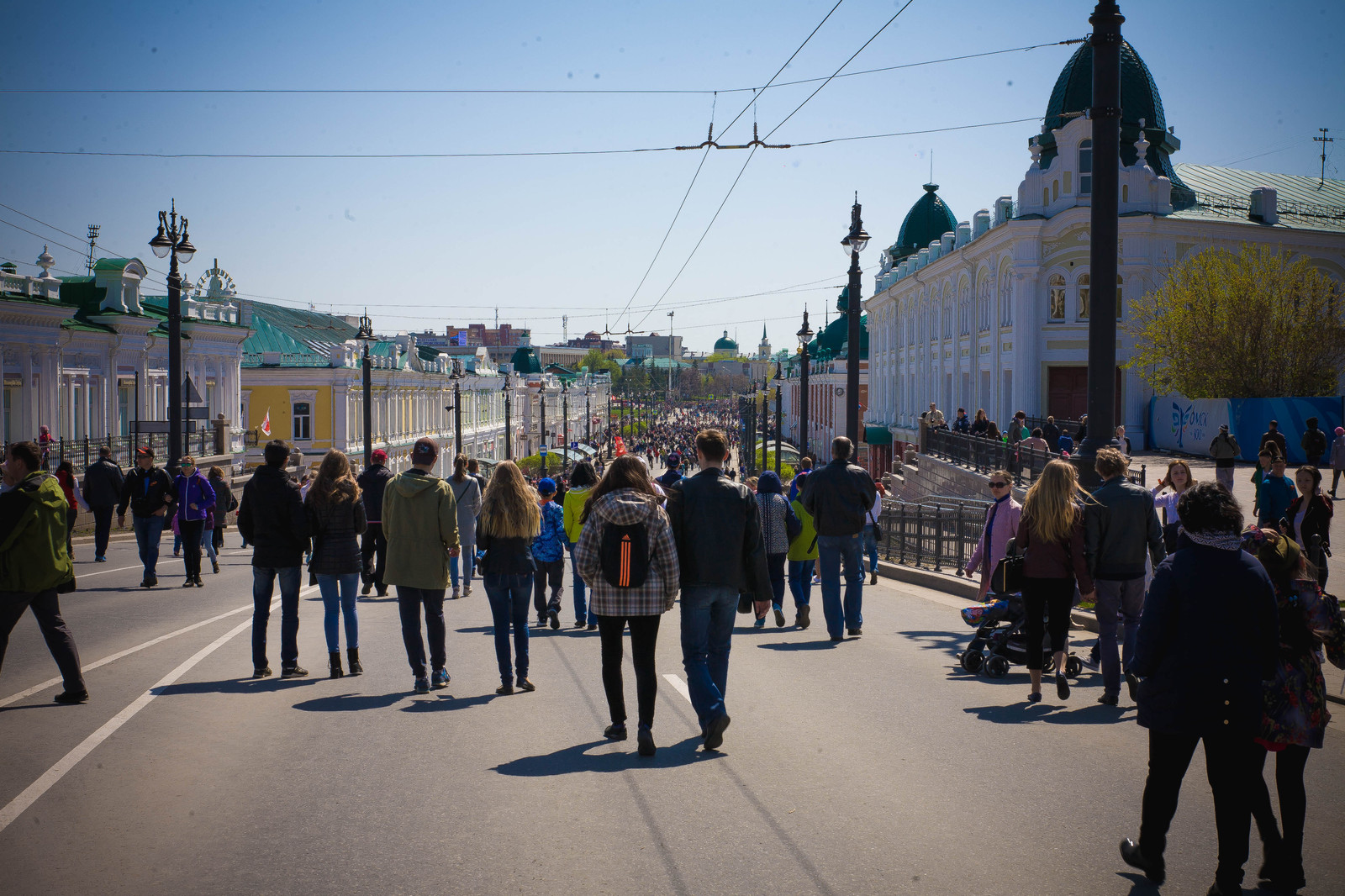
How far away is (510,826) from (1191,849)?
298 centimetres

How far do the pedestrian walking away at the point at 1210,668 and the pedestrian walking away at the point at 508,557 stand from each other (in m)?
4.36

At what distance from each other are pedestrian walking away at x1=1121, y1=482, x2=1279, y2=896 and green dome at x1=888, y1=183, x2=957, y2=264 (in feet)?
184

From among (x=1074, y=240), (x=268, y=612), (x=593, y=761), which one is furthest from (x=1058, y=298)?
(x=593, y=761)

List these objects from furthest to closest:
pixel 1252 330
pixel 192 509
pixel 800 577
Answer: pixel 1252 330, pixel 192 509, pixel 800 577

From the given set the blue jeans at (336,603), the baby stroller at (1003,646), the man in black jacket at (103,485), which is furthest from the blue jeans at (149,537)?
the baby stroller at (1003,646)

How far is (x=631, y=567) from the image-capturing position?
604cm

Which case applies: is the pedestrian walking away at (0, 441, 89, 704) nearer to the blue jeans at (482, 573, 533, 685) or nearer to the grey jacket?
the blue jeans at (482, 573, 533, 685)

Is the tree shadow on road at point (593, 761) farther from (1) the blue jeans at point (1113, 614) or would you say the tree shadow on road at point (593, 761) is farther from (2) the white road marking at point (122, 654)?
(2) the white road marking at point (122, 654)

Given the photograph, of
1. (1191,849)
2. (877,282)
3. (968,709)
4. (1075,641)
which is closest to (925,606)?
(1075,641)

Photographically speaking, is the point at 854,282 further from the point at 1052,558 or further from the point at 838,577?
the point at 1052,558

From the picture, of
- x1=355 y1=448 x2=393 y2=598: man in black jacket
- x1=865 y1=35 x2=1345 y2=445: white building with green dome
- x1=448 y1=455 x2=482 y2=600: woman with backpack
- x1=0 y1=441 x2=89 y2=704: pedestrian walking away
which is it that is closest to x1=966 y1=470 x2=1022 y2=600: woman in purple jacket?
x1=448 y1=455 x2=482 y2=600: woman with backpack

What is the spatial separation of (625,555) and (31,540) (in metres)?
3.96

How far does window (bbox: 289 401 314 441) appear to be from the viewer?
5297 centimetres

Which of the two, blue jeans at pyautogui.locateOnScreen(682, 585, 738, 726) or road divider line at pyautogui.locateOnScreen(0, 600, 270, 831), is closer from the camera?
road divider line at pyautogui.locateOnScreen(0, 600, 270, 831)
